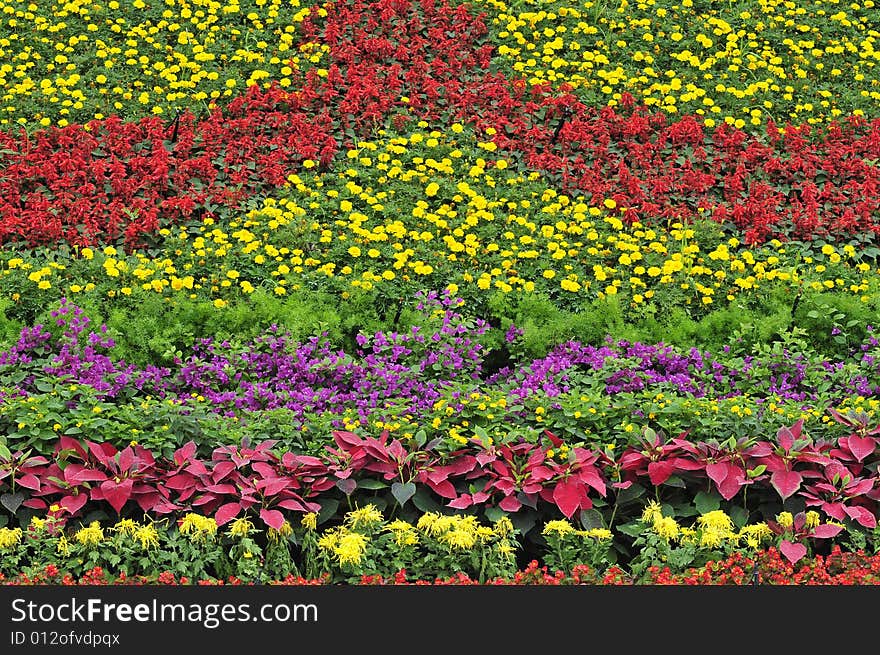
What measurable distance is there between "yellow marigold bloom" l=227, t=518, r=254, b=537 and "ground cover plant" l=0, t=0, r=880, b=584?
26 mm

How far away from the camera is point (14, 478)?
4047mm

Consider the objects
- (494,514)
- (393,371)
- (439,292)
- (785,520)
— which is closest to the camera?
(785,520)

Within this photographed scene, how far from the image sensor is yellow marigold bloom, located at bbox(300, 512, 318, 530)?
396 centimetres

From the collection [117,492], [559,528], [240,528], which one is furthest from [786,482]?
[117,492]

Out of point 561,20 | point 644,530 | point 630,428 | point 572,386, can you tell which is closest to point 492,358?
point 572,386

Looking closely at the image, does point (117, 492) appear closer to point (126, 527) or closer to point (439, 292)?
point (126, 527)

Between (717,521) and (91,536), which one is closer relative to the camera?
(91,536)

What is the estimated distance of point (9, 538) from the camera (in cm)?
378

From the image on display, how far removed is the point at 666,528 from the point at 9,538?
6.62 feet

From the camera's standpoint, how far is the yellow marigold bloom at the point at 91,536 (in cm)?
379

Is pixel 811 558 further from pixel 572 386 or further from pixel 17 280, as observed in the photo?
pixel 17 280

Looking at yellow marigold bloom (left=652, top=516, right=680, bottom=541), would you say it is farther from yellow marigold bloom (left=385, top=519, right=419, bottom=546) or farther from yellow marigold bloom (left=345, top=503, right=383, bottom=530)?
yellow marigold bloom (left=345, top=503, right=383, bottom=530)

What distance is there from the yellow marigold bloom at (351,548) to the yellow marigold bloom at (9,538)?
0.98m

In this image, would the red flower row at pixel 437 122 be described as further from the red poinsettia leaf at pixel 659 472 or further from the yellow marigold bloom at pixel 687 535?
the yellow marigold bloom at pixel 687 535
